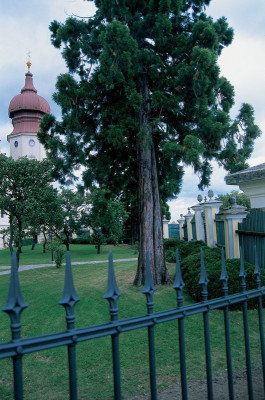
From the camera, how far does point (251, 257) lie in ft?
28.0

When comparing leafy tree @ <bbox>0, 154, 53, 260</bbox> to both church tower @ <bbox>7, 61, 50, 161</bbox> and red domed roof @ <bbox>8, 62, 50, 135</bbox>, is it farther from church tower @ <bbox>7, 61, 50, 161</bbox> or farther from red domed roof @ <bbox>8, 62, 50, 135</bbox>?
red domed roof @ <bbox>8, 62, 50, 135</bbox>

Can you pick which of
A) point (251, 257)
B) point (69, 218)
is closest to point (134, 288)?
point (251, 257)

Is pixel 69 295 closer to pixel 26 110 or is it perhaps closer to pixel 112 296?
pixel 112 296

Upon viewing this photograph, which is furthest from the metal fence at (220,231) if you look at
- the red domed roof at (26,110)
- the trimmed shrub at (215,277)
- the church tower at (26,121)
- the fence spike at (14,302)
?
the red domed roof at (26,110)

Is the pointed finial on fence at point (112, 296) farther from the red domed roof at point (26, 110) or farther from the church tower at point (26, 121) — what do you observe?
the red domed roof at point (26, 110)

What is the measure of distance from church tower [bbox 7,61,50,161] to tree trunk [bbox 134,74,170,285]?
36369 mm

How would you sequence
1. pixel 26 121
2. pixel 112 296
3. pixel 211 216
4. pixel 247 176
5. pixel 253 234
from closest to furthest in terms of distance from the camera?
pixel 112 296 < pixel 247 176 < pixel 253 234 < pixel 211 216 < pixel 26 121

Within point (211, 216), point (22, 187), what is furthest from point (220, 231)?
point (22, 187)

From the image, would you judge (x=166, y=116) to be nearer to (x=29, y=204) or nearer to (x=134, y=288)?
(x=134, y=288)

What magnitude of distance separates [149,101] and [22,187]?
23.9 feet

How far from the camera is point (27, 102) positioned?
44.6 m

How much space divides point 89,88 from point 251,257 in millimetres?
6610

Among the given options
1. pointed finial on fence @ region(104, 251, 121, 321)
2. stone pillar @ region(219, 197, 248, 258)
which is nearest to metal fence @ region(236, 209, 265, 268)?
stone pillar @ region(219, 197, 248, 258)

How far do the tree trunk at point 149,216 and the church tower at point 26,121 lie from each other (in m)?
36.4
